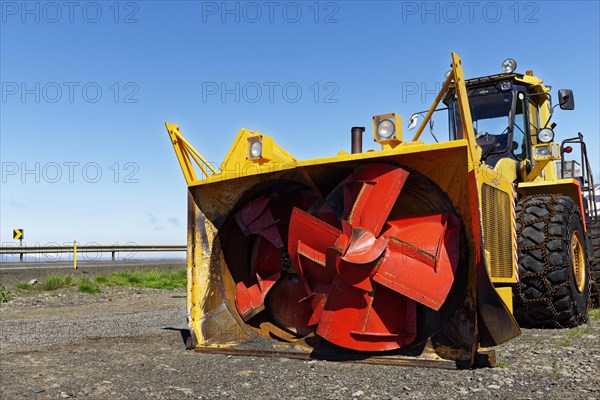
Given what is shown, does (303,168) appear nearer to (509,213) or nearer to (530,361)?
(509,213)

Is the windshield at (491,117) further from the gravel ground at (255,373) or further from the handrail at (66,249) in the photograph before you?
the handrail at (66,249)

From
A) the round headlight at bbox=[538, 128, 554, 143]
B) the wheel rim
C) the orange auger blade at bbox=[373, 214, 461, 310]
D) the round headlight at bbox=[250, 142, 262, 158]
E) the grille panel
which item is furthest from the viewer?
the round headlight at bbox=[538, 128, 554, 143]

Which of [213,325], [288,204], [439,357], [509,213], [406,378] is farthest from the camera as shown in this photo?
[288,204]

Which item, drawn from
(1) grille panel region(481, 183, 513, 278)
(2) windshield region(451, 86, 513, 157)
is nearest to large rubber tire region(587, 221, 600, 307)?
A: (2) windshield region(451, 86, 513, 157)

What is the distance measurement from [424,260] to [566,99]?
10.7ft

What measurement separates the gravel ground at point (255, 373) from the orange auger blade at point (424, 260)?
498 millimetres

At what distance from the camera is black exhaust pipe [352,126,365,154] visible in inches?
184

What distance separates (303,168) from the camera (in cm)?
457

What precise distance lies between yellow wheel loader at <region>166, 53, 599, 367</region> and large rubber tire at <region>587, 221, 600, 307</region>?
1138mm

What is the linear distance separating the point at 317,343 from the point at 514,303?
5.82 feet

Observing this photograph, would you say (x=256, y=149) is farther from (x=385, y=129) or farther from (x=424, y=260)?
(x=424, y=260)

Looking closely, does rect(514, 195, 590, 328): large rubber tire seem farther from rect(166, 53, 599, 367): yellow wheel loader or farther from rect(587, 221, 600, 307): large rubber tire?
rect(587, 221, 600, 307): large rubber tire

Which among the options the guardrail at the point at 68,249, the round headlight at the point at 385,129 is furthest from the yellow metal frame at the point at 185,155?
the guardrail at the point at 68,249

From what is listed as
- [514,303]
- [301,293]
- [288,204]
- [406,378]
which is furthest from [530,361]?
[288,204]
